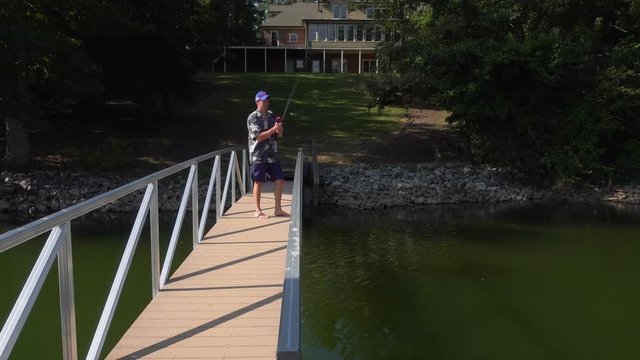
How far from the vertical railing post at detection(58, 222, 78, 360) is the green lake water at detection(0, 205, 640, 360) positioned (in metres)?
4.23

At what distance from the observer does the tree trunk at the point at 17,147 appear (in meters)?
18.0

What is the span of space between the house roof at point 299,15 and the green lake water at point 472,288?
39.4 m

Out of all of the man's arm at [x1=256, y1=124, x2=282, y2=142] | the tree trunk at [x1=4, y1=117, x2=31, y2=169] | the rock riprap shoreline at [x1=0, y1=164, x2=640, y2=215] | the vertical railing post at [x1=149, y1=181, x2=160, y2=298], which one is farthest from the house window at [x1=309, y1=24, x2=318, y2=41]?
the vertical railing post at [x1=149, y1=181, x2=160, y2=298]

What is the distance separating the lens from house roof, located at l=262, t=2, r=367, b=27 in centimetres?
5203

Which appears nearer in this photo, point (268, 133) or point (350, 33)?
point (268, 133)

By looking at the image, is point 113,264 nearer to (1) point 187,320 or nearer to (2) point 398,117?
(1) point 187,320

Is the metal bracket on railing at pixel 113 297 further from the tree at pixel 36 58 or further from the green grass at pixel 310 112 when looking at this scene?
the green grass at pixel 310 112

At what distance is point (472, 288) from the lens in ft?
31.4

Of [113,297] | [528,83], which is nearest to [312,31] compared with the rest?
[528,83]

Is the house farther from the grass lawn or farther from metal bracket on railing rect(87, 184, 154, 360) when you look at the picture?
metal bracket on railing rect(87, 184, 154, 360)

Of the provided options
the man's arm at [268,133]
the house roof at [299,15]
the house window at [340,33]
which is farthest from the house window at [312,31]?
the man's arm at [268,133]

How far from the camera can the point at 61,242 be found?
309 centimetres

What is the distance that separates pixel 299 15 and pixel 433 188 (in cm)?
3943

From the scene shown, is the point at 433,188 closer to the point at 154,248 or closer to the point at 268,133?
the point at 268,133
